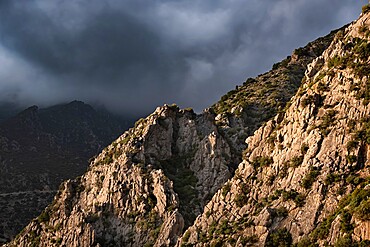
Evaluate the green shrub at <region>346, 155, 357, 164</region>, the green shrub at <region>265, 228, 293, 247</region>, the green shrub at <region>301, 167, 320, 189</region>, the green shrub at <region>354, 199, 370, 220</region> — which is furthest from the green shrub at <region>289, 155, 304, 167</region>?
the green shrub at <region>354, 199, 370, 220</region>

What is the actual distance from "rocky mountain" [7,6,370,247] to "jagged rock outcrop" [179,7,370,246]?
13 cm

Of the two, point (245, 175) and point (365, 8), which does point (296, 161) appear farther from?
point (365, 8)

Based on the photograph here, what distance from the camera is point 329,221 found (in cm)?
4434

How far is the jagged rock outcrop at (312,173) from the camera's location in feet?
150

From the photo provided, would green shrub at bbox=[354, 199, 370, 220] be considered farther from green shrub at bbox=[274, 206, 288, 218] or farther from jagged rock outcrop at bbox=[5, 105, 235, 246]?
jagged rock outcrop at bbox=[5, 105, 235, 246]

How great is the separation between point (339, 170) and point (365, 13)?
28317mm

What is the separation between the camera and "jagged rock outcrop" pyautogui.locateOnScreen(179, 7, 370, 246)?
45625mm

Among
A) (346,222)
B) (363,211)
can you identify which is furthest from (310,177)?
(363,211)

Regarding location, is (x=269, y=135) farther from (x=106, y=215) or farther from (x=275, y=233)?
(x=106, y=215)

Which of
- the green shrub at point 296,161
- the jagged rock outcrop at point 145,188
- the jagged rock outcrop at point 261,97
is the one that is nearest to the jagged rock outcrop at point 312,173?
the green shrub at point 296,161

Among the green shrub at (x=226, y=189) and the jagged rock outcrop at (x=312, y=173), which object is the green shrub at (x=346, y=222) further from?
the green shrub at (x=226, y=189)

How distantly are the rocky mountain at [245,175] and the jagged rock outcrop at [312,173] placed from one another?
131 millimetres

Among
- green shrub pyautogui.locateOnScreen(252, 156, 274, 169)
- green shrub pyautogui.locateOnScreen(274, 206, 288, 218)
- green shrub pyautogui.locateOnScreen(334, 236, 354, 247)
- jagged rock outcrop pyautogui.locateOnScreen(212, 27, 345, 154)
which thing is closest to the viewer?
green shrub pyautogui.locateOnScreen(334, 236, 354, 247)

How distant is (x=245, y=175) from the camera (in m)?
60.5
